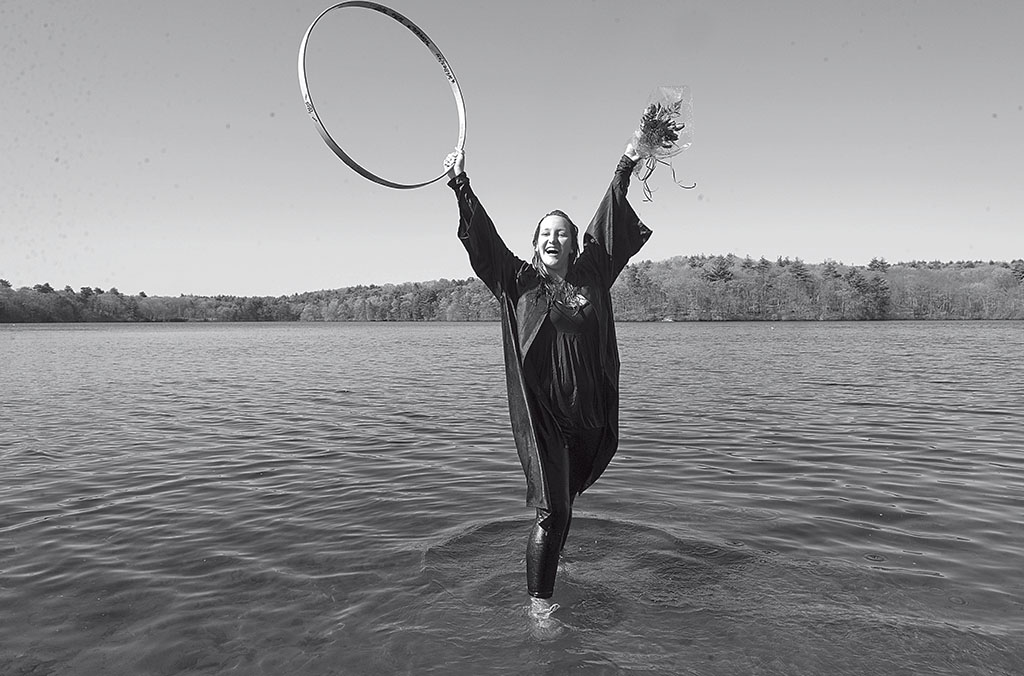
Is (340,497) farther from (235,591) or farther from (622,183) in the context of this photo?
→ (622,183)

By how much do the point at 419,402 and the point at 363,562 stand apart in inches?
616

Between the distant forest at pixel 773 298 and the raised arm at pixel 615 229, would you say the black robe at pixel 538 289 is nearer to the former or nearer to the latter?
the raised arm at pixel 615 229

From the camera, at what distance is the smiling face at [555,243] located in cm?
547

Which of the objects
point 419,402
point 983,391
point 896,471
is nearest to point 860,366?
point 983,391

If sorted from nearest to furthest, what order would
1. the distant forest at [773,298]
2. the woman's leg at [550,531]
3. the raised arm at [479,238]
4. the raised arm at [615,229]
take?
1. the raised arm at [479,238]
2. the woman's leg at [550,531]
3. the raised arm at [615,229]
4. the distant forest at [773,298]

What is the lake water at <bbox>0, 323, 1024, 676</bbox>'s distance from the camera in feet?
17.0

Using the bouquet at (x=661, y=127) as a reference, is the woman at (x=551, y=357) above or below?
below

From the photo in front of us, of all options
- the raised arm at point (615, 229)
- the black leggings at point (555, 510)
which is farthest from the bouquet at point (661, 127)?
the black leggings at point (555, 510)

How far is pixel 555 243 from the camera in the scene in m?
5.48

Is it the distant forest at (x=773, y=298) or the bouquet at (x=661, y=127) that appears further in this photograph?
the distant forest at (x=773, y=298)

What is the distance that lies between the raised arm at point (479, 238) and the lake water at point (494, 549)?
8.82ft

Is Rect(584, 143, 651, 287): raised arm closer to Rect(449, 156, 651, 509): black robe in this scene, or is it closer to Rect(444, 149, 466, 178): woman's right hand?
Rect(449, 156, 651, 509): black robe

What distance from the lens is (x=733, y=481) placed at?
10.8 metres

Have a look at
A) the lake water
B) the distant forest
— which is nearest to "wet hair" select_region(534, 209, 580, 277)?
the lake water
